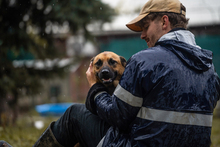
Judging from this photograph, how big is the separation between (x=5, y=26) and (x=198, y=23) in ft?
27.0

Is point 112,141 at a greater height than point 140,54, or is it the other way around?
point 140,54

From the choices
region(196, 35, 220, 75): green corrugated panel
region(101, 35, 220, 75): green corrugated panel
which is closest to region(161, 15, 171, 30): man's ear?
region(101, 35, 220, 75): green corrugated panel

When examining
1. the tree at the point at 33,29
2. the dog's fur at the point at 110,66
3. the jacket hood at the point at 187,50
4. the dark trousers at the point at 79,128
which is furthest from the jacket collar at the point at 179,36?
the tree at the point at 33,29

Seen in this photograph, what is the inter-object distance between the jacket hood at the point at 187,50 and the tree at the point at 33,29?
5.10 metres

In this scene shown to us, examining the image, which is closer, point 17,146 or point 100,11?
point 17,146

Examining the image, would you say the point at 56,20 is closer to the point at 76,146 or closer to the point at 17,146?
the point at 17,146

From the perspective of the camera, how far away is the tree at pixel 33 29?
251 inches

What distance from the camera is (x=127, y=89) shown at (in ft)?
4.75

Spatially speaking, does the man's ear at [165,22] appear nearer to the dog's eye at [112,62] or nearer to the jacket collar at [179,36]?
the jacket collar at [179,36]

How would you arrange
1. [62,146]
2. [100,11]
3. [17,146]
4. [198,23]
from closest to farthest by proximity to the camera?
[62,146] < [17,146] < [100,11] < [198,23]

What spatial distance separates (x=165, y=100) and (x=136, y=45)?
953cm

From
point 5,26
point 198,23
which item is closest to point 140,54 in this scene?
point 5,26

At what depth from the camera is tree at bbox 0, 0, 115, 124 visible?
6367 millimetres

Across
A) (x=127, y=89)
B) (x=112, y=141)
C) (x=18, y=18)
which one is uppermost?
(x=18, y=18)
